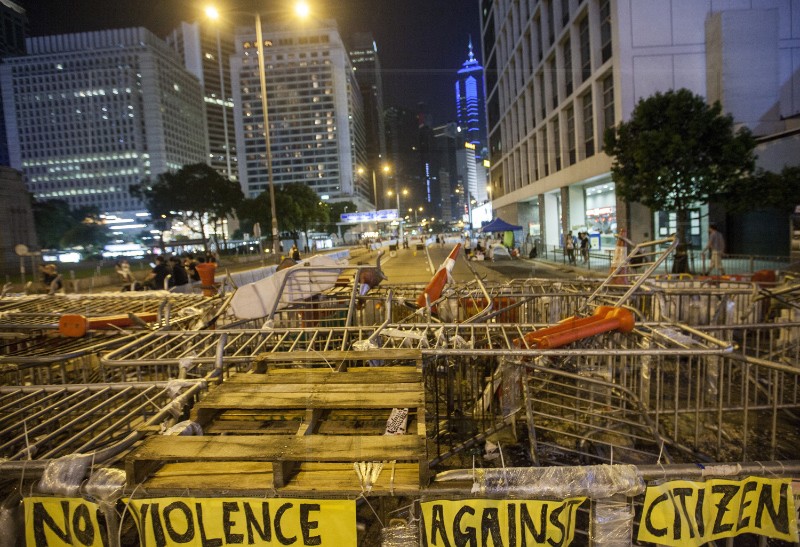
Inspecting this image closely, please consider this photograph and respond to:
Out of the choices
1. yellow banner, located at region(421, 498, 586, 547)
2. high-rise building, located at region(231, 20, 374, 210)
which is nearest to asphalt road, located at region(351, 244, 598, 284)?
yellow banner, located at region(421, 498, 586, 547)

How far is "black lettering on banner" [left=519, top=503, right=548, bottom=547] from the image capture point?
1.85 m

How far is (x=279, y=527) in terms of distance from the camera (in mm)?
1872

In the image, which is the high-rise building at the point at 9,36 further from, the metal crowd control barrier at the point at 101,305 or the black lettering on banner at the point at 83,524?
the black lettering on banner at the point at 83,524

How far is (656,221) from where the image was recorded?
73.8ft

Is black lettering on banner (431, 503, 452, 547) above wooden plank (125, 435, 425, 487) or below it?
below

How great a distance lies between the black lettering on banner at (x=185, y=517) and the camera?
73.8 inches

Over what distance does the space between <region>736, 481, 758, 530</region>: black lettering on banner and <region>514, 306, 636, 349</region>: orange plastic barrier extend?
5.38 ft

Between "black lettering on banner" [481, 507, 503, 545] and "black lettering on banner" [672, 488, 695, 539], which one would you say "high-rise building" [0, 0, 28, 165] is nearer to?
"black lettering on banner" [481, 507, 503, 545]

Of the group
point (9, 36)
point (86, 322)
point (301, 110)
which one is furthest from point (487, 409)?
point (9, 36)

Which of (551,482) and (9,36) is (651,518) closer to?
(551,482)

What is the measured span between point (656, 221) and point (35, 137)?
7613 inches

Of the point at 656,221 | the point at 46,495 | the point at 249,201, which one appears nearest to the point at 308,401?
the point at 46,495

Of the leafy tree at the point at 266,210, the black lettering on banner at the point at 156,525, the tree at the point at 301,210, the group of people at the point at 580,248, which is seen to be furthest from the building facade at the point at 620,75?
the tree at the point at 301,210

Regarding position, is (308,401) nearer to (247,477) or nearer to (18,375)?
(247,477)
